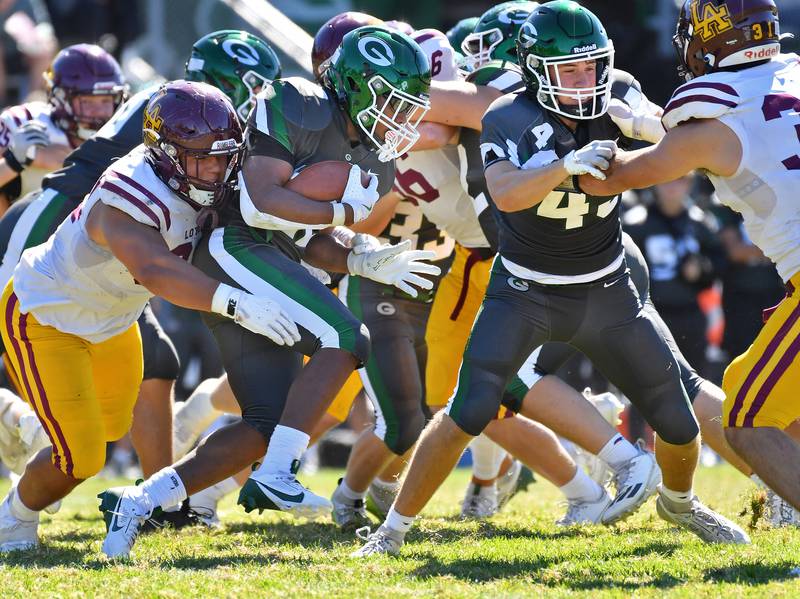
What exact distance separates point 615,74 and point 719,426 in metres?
1.48

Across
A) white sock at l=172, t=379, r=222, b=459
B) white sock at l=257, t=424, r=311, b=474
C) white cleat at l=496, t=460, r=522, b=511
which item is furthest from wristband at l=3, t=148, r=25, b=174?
white cleat at l=496, t=460, r=522, b=511

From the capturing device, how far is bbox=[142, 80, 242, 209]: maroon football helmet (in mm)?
4352

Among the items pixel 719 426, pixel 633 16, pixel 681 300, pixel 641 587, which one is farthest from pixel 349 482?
pixel 633 16

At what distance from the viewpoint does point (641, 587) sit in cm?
375

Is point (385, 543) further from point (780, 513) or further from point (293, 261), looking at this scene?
point (780, 513)

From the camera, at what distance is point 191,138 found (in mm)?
4348

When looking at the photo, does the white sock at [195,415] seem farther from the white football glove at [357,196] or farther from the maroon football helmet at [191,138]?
the white football glove at [357,196]

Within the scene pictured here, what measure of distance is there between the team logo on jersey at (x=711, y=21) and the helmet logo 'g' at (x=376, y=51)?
1.05m

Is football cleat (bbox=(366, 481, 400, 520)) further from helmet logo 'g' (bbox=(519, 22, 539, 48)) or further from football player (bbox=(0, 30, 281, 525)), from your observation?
helmet logo 'g' (bbox=(519, 22, 539, 48))

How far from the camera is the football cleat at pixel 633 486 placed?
193 inches

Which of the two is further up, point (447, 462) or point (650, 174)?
point (650, 174)

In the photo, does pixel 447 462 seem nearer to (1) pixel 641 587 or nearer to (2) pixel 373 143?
(1) pixel 641 587

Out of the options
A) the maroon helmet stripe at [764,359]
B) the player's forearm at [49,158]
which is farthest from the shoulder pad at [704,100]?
the player's forearm at [49,158]

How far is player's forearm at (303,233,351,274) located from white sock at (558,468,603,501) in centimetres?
148
